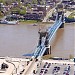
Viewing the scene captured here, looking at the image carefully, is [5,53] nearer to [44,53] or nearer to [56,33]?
[44,53]

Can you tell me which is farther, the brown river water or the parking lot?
the brown river water

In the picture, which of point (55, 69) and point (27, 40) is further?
point (27, 40)

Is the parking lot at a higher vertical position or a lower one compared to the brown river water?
lower

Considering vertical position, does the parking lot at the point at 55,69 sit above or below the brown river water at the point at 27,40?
below

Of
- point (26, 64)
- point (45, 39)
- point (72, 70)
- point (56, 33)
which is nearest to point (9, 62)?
point (26, 64)

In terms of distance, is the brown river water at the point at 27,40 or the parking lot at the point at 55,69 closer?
the parking lot at the point at 55,69
